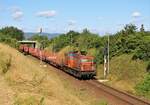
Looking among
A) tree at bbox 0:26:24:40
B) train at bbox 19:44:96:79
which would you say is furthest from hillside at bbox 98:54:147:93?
tree at bbox 0:26:24:40

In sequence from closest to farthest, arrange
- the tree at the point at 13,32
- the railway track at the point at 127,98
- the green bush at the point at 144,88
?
1. the railway track at the point at 127,98
2. the green bush at the point at 144,88
3. the tree at the point at 13,32

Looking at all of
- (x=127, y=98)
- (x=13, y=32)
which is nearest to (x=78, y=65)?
(x=127, y=98)

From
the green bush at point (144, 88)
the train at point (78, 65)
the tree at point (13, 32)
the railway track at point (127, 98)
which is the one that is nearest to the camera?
the railway track at point (127, 98)

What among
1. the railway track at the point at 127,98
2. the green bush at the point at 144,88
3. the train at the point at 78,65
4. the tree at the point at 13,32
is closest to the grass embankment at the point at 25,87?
the railway track at the point at 127,98

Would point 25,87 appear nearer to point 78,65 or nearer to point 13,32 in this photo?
point 78,65

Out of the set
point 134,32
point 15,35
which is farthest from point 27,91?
point 15,35

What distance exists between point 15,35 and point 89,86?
118 metres

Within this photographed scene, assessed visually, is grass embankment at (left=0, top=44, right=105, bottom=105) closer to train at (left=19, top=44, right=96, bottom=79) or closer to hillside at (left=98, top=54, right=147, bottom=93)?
hillside at (left=98, top=54, right=147, bottom=93)

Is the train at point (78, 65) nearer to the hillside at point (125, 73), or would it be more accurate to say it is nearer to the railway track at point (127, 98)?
the hillside at point (125, 73)

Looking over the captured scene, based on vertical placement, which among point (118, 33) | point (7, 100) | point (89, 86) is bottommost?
point (89, 86)

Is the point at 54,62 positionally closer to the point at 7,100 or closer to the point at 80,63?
the point at 80,63

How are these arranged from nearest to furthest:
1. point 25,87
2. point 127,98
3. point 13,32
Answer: point 25,87 < point 127,98 < point 13,32

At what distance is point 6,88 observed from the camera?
19.1 m

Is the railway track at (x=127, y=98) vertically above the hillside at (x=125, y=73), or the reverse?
the hillside at (x=125, y=73)
